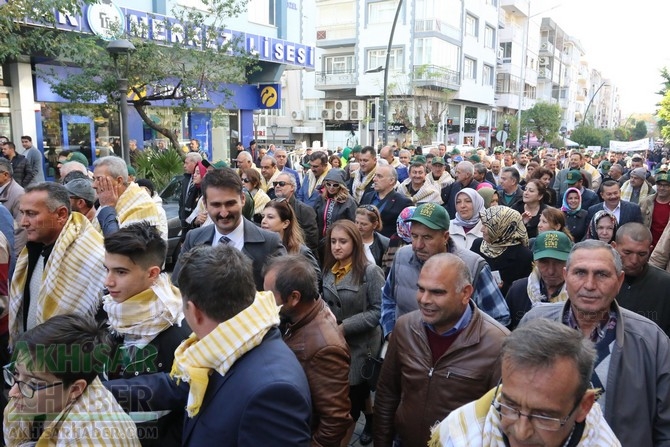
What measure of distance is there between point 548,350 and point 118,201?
12.3ft

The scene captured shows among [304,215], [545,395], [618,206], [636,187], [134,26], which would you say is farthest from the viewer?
[134,26]

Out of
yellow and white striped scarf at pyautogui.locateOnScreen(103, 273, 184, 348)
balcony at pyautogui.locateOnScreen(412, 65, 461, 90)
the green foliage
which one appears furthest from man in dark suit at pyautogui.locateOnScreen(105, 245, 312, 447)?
balcony at pyautogui.locateOnScreen(412, 65, 461, 90)

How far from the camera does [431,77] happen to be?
3616 centimetres

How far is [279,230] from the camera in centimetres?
494

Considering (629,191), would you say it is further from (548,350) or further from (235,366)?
(235,366)

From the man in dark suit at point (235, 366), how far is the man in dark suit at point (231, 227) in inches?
64.4

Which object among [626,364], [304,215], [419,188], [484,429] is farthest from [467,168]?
[484,429]

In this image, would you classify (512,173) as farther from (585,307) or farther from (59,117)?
(59,117)

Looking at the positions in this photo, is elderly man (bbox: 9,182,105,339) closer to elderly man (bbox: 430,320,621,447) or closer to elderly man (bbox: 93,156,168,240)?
elderly man (bbox: 93,156,168,240)

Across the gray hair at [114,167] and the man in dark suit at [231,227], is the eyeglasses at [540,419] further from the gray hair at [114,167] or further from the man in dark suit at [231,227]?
the gray hair at [114,167]

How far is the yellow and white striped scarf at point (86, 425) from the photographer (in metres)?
1.99

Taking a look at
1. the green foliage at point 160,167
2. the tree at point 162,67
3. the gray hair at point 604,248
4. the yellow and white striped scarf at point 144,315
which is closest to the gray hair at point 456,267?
the gray hair at point 604,248

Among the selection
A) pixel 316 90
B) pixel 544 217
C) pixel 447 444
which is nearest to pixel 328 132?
pixel 316 90

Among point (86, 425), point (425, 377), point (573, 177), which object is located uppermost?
point (573, 177)
